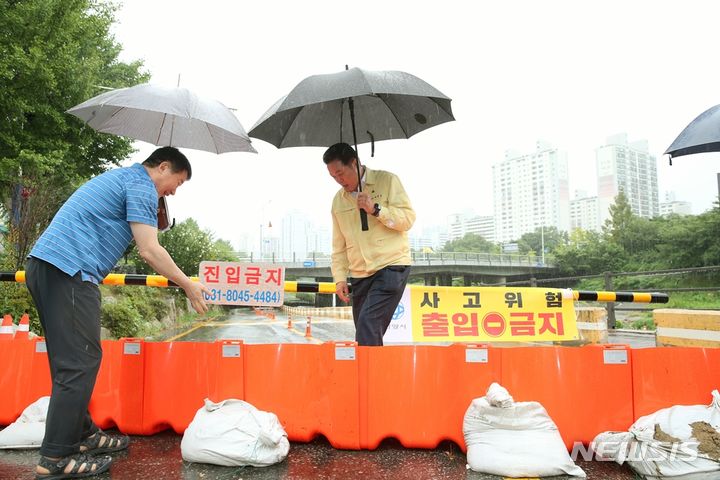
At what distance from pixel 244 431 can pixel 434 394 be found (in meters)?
1.21

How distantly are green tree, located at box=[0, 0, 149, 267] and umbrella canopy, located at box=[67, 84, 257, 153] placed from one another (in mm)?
9989

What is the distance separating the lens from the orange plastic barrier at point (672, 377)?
10.0ft

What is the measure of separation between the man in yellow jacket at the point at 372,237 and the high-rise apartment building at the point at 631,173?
391 ft

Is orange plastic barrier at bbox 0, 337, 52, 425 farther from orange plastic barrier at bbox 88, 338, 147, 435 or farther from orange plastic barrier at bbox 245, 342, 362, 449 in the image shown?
orange plastic barrier at bbox 245, 342, 362, 449

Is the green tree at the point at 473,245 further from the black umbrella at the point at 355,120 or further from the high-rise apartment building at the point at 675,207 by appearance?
the black umbrella at the point at 355,120

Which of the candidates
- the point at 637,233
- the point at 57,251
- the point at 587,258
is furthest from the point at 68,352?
the point at 637,233

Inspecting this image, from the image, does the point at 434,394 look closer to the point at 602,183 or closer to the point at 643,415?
the point at 643,415

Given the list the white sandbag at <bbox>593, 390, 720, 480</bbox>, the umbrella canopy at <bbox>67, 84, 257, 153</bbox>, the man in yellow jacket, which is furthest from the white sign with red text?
the white sandbag at <bbox>593, 390, 720, 480</bbox>

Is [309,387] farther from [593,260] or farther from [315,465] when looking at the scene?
[593,260]

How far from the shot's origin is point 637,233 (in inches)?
2522

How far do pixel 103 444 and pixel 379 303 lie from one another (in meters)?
1.97

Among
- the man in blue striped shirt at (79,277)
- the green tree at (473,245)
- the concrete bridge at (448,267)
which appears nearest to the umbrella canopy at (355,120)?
the man in blue striped shirt at (79,277)

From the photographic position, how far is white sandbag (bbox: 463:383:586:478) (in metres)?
2.68

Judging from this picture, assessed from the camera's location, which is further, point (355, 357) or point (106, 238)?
point (355, 357)
